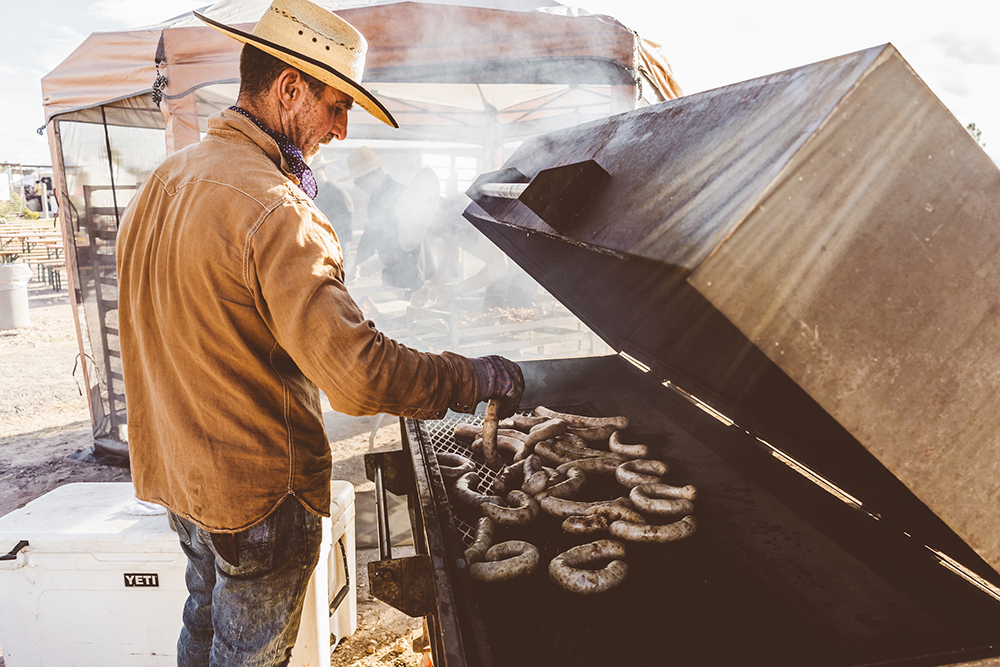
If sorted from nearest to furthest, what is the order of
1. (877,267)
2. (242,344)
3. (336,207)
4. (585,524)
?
(877,267) < (242,344) < (585,524) < (336,207)

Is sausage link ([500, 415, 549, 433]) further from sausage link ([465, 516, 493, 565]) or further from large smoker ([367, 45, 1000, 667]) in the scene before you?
sausage link ([465, 516, 493, 565])

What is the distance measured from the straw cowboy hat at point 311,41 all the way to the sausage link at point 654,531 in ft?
6.22

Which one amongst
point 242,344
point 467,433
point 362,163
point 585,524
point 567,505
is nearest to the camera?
point 242,344

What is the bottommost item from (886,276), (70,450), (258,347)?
(70,450)

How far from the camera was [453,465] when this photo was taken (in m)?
2.84

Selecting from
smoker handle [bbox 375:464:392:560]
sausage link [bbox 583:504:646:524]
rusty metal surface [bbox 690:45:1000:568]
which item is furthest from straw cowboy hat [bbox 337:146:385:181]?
rusty metal surface [bbox 690:45:1000:568]

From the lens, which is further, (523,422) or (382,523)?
(523,422)

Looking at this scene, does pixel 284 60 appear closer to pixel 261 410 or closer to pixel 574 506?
pixel 261 410

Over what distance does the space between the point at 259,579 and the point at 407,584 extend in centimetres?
52

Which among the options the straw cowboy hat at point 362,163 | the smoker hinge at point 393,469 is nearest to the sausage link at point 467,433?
the smoker hinge at point 393,469

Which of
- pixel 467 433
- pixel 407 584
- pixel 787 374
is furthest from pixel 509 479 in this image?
pixel 787 374

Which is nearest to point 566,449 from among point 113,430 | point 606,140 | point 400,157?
point 606,140

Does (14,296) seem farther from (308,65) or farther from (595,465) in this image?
(595,465)

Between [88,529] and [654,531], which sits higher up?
[654,531]
